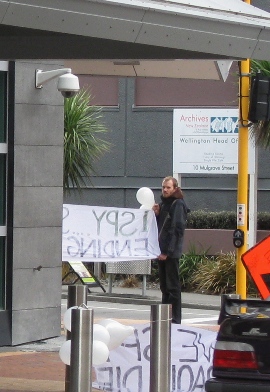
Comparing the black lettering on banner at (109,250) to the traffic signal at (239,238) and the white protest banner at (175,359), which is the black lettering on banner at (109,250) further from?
the white protest banner at (175,359)

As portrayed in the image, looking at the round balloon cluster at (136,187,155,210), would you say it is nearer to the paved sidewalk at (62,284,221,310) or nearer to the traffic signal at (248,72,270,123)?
the paved sidewalk at (62,284,221,310)

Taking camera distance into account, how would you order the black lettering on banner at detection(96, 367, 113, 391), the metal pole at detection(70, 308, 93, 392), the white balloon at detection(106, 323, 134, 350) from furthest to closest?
the black lettering on banner at detection(96, 367, 113, 391)
the white balloon at detection(106, 323, 134, 350)
the metal pole at detection(70, 308, 93, 392)

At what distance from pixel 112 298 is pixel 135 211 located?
2.05 m

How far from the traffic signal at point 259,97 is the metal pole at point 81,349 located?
7074 mm

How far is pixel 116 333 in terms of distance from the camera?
26.1 ft

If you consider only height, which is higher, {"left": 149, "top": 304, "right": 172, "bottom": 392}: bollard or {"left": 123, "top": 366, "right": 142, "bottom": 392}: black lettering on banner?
{"left": 149, "top": 304, "right": 172, "bottom": 392}: bollard

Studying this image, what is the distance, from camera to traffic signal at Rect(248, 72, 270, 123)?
517 inches

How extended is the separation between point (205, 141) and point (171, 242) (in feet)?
34.0

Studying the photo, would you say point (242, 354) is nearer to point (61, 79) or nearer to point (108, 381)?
point (108, 381)

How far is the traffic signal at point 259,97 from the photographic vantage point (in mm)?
13141

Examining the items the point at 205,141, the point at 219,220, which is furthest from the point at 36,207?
the point at 219,220

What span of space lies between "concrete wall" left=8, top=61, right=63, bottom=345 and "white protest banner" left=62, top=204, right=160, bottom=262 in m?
5.25

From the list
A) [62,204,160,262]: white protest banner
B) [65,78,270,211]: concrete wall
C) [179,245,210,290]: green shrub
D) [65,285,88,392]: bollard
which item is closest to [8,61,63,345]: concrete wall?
[65,285,88,392]: bollard

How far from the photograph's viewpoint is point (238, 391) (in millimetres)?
6223
